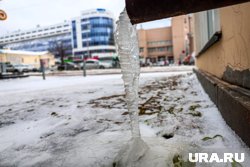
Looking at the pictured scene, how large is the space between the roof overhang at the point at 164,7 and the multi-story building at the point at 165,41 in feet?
203

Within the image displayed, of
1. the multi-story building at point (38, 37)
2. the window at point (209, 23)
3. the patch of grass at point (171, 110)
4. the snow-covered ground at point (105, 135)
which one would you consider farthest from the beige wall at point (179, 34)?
the snow-covered ground at point (105, 135)

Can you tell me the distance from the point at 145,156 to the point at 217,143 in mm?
456

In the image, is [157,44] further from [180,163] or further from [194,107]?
[180,163]

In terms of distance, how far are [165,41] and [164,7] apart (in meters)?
65.7

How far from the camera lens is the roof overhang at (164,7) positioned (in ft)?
3.21

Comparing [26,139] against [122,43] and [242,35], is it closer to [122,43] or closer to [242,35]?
[122,43]

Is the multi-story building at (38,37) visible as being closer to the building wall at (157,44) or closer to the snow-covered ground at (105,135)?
the building wall at (157,44)

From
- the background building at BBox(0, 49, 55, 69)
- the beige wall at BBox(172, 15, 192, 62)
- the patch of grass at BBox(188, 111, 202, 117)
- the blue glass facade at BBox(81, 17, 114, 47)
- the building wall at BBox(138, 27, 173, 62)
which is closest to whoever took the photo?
the patch of grass at BBox(188, 111, 202, 117)

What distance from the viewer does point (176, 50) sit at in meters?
63.2

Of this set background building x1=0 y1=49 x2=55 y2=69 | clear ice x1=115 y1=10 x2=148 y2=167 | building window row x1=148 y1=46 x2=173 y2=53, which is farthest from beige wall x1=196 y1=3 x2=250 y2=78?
building window row x1=148 y1=46 x2=173 y2=53

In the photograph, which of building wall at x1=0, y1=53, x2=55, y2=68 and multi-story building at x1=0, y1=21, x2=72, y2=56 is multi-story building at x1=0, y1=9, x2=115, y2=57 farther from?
building wall at x1=0, y1=53, x2=55, y2=68
